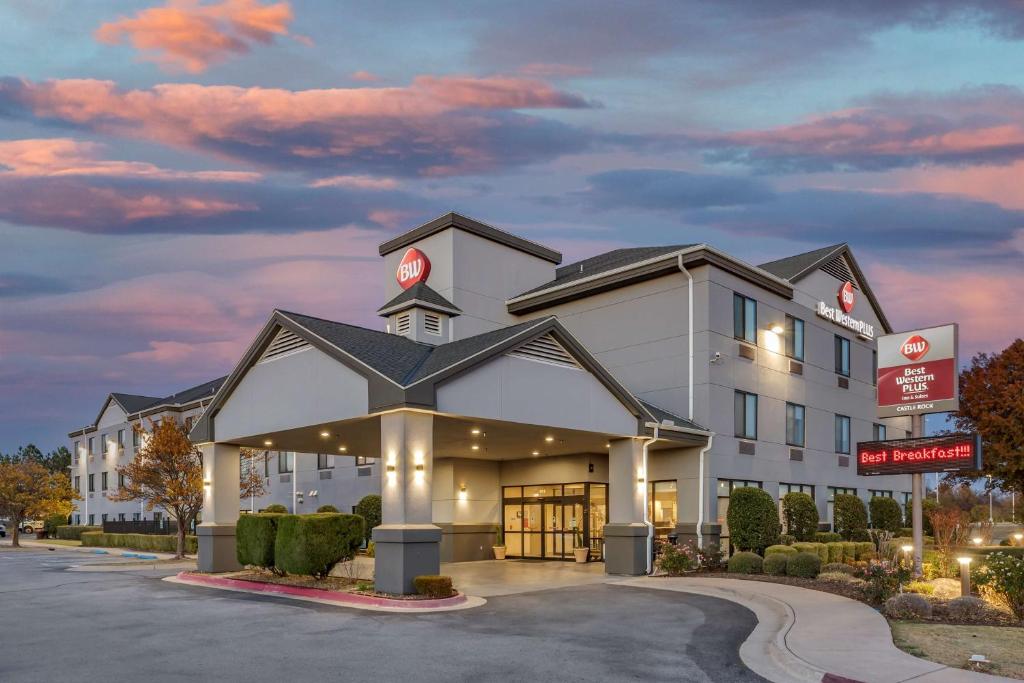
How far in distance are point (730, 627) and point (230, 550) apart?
18788 mm

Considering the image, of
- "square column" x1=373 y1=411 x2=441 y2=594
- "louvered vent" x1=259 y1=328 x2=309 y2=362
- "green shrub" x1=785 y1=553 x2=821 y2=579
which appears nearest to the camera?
"square column" x1=373 y1=411 x2=441 y2=594

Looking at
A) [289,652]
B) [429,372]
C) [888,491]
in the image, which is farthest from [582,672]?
[888,491]

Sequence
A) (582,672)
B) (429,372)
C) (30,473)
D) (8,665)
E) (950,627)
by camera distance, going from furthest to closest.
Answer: (30,473) < (429,372) < (950,627) < (8,665) < (582,672)

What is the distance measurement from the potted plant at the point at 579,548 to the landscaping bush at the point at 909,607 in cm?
1648

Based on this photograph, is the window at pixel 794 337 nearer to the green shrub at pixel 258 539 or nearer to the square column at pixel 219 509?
the green shrub at pixel 258 539

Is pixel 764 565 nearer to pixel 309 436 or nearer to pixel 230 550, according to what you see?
pixel 309 436

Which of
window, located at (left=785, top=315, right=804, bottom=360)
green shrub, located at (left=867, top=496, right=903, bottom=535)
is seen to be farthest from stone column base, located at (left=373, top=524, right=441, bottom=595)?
green shrub, located at (left=867, top=496, right=903, bottom=535)

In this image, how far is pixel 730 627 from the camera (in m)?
16.6

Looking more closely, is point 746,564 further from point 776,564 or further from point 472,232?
point 472,232

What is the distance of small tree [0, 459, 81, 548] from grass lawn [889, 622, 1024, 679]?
2304 inches

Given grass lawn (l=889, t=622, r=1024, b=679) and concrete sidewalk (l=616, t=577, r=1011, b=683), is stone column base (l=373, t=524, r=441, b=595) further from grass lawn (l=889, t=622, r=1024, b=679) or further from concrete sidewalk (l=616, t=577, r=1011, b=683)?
grass lawn (l=889, t=622, r=1024, b=679)

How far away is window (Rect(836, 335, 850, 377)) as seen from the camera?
39.6m

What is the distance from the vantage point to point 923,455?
22.6 metres

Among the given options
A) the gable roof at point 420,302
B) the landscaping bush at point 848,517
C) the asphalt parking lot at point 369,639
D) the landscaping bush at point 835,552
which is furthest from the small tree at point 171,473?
the landscaping bush at point 848,517
